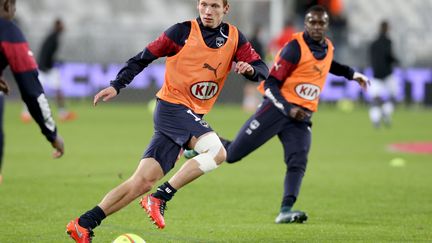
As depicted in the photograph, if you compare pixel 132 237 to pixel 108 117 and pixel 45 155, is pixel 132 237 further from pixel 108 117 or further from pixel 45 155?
pixel 108 117

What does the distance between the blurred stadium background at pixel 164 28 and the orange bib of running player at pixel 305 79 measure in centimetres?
2204

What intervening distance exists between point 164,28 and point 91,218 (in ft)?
93.6

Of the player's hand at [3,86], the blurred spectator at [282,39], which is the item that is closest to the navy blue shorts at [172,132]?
the player's hand at [3,86]

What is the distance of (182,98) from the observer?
955cm

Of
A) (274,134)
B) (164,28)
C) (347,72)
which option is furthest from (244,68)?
(164,28)

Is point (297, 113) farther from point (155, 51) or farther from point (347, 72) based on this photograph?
point (155, 51)

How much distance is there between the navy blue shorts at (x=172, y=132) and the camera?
9.23 m

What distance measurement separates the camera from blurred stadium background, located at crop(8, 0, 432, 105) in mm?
35031

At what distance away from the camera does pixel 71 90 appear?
115 ft

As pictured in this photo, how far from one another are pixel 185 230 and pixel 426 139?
14.9 metres

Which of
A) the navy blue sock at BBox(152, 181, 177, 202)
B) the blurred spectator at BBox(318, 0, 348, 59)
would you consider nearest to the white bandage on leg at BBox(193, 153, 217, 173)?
the navy blue sock at BBox(152, 181, 177, 202)

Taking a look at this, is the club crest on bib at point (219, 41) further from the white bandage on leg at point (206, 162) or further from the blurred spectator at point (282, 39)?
the blurred spectator at point (282, 39)

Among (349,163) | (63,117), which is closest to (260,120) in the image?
(349,163)

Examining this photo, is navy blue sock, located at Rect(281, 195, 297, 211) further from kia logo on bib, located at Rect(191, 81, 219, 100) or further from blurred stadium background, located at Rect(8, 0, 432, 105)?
blurred stadium background, located at Rect(8, 0, 432, 105)
